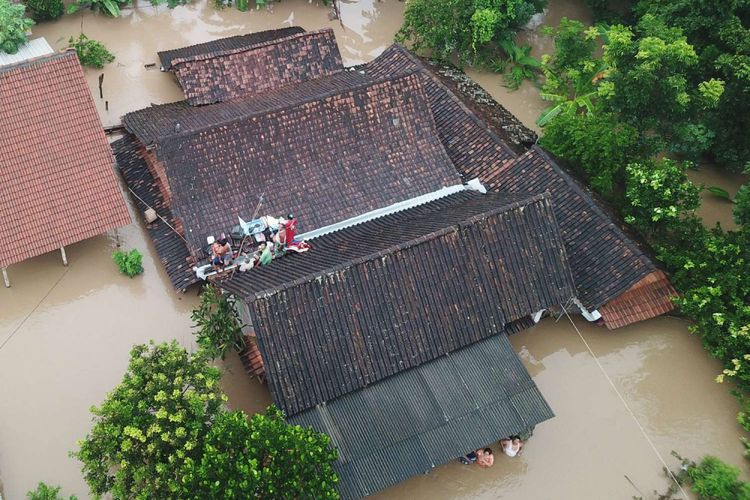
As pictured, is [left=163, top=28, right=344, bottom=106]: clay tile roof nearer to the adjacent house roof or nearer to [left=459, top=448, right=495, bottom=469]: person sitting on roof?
the adjacent house roof

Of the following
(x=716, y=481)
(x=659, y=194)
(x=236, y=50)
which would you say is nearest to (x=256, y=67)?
(x=236, y=50)

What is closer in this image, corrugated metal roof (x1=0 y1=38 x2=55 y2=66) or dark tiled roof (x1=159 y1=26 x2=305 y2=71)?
corrugated metal roof (x1=0 y1=38 x2=55 y2=66)

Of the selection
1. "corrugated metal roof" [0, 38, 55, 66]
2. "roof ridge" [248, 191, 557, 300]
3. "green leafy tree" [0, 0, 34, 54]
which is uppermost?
"green leafy tree" [0, 0, 34, 54]

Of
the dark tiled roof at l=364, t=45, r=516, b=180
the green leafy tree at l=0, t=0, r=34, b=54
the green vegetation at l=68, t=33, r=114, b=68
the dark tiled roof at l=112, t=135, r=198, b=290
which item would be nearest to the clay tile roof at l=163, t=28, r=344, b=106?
the dark tiled roof at l=364, t=45, r=516, b=180

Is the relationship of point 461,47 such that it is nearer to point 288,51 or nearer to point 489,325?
point 288,51

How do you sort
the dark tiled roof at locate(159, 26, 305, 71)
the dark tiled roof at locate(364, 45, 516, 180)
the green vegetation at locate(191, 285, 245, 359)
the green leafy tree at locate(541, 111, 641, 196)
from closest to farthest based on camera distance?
the green vegetation at locate(191, 285, 245, 359)
the green leafy tree at locate(541, 111, 641, 196)
the dark tiled roof at locate(364, 45, 516, 180)
the dark tiled roof at locate(159, 26, 305, 71)

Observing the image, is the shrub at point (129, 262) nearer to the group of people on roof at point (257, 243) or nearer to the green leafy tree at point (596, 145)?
the group of people on roof at point (257, 243)

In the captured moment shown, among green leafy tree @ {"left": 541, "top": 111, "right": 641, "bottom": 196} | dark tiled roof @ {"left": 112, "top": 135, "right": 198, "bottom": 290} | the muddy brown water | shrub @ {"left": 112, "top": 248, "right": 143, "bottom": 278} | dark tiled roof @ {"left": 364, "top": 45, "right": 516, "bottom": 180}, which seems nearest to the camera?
the muddy brown water
